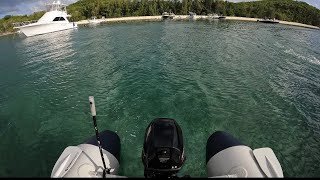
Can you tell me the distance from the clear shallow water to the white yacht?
36.5 metres

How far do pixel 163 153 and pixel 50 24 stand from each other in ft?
218

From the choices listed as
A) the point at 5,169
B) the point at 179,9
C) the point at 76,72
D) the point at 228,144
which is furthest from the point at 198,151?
the point at 179,9

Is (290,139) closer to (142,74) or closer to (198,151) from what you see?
(198,151)

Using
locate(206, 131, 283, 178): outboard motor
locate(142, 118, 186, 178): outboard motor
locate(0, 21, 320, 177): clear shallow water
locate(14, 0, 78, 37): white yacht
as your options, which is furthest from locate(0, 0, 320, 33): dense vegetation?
locate(206, 131, 283, 178): outboard motor

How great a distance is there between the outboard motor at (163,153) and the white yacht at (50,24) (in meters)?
61.6

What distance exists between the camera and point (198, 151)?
37.7ft

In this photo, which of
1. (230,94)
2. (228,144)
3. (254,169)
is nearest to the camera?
(254,169)

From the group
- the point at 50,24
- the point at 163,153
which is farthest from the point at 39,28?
the point at 163,153

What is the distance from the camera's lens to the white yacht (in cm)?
6062

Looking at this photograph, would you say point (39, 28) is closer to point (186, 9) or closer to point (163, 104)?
point (163, 104)

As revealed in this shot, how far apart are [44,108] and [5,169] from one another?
5.96 meters

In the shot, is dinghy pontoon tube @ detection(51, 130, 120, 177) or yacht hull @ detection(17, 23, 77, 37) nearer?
dinghy pontoon tube @ detection(51, 130, 120, 177)

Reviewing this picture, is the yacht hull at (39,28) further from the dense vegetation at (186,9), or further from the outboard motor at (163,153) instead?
the outboard motor at (163,153)

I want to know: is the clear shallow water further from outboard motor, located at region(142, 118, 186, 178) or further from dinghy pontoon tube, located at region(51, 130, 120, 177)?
outboard motor, located at region(142, 118, 186, 178)
